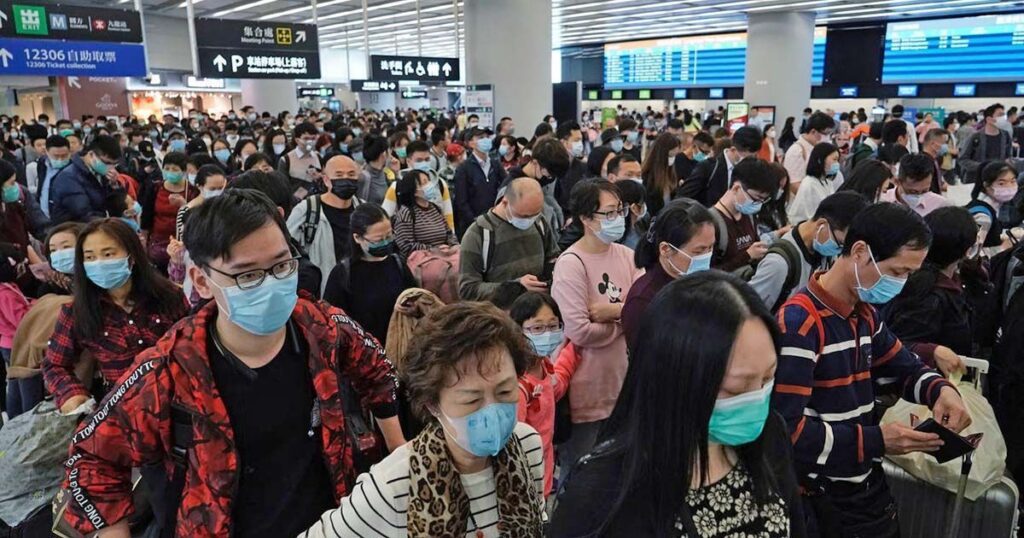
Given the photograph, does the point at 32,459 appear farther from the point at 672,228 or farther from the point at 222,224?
the point at 672,228

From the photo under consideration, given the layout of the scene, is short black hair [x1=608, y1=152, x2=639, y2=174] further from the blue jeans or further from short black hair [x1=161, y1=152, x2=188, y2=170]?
the blue jeans

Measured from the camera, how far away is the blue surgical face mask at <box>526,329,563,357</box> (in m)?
2.90

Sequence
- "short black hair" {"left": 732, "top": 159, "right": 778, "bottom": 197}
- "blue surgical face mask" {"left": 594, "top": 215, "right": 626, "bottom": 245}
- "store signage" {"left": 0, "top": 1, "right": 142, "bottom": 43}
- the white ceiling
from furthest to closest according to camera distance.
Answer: the white ceiling
"store signage" {"left": 0, "top": 1, "right": 142, "bottom": 43}
"short black hair" {"left": 732, "top": 159, "right": 778, "bottom": 197}
"blue surgical face mask" {"left": 594, "top": 215, "right": 626, "bottom": 245}

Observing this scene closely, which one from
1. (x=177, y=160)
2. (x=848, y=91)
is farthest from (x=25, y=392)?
(x=848, y=91)

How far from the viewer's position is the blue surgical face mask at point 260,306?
171cm

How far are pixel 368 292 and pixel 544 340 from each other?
3.35 ft

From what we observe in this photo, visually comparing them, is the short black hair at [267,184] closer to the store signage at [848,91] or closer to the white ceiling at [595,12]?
the white ceiling at [595,12]

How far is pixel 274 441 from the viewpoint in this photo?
1.72 m

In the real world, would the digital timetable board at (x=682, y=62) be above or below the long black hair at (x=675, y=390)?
above

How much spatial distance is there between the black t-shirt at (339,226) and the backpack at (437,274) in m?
0.50

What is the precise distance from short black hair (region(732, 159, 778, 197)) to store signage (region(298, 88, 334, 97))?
28.8 meters

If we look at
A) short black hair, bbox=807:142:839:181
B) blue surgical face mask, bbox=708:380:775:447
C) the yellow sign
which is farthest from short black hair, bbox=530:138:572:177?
the yellow sign

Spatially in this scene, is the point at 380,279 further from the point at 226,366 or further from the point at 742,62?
the point at 742,62

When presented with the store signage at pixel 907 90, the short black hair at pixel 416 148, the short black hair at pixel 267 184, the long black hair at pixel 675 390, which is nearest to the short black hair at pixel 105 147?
the short black hair at pixel 416 148
